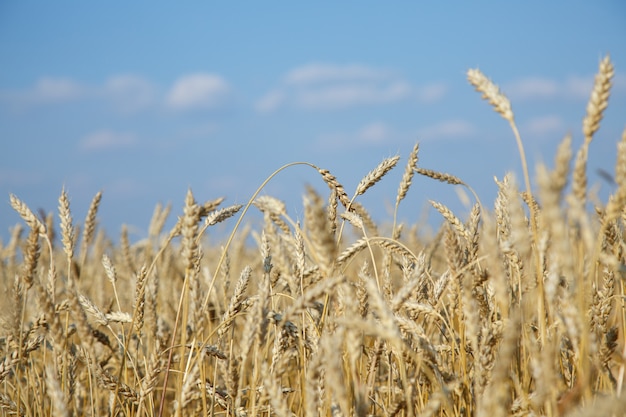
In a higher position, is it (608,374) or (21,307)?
(21,307)

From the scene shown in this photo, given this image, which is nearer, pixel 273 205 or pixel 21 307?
pixel 273 205

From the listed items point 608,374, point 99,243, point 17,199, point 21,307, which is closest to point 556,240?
point 608,374

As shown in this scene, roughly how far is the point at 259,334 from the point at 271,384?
0.13m

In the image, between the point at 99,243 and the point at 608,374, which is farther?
the point at 99,243

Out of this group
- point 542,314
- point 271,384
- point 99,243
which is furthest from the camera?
point 99,243

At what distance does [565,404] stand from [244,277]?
1.23 m

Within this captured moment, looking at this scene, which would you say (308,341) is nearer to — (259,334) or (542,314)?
(259,334)

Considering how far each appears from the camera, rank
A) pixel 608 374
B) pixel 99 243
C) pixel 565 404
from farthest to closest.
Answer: pixel 99 243 → pixel 608 374 → pixel 565 404

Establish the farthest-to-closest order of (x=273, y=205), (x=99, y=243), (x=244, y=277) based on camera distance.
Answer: (x=99, y=243) < (x=244, y=277) < (x=273, y=205)

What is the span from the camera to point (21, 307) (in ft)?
7.68

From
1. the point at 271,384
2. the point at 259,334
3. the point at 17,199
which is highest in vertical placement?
the point at 17,199

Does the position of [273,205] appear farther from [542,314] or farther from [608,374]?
[608,374]

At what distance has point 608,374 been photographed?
6.14 ft

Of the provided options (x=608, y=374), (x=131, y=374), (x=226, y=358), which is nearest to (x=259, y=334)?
(x=226, y=358)
